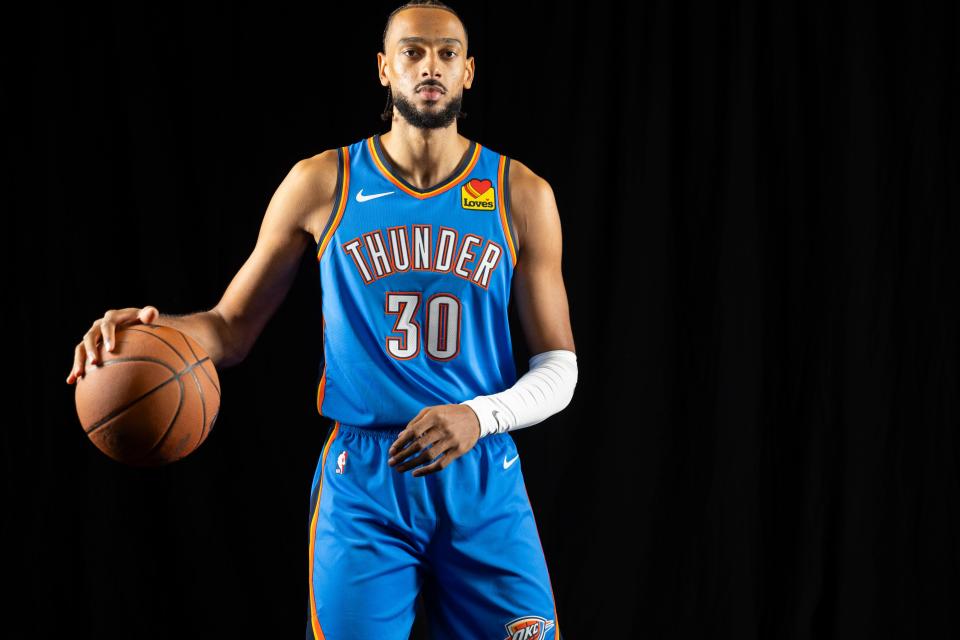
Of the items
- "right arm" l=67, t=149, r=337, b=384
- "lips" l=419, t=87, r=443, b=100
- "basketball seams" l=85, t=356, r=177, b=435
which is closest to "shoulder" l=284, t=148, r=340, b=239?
"right arm" l=67, t=149, r=337, b=384

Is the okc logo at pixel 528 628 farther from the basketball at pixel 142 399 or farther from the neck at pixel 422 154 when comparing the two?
the neck at pixel 422 154

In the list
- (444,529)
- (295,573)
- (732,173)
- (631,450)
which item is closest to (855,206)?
(732,173)

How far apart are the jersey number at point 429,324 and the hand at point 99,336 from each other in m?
0.45

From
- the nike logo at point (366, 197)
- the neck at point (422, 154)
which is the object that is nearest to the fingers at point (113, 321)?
the nike logo at point (366, 197)

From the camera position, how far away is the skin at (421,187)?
201 centimetres

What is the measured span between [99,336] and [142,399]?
0.15 m

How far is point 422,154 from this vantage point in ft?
6.69

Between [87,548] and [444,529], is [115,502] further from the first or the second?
[444,529]

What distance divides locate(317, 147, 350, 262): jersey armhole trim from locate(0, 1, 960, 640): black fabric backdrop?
3.18ft

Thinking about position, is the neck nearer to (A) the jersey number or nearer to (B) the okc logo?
(A) the jersey number

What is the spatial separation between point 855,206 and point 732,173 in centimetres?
39

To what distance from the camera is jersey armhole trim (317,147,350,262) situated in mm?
1988

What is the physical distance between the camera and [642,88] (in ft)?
9.88

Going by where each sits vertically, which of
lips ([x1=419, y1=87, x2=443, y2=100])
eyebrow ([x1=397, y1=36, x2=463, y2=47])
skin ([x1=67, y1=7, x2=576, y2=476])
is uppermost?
eyebrow ([x1=397, y1=36, x2=463, y2=47])
